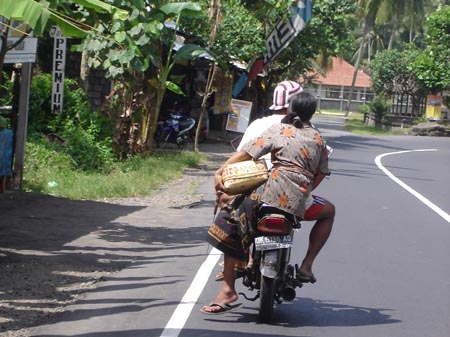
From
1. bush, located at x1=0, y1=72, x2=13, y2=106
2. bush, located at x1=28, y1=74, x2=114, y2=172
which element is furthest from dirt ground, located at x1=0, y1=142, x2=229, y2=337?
bush, located at x1=0, y1=72, x2=13, y2=106

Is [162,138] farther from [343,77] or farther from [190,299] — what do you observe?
[343,77]

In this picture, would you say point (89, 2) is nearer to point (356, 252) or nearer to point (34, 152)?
point (356, 252)

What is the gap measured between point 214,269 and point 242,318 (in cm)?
201

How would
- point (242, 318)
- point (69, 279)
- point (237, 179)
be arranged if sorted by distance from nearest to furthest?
point (237, 179) < point (242, 318) < point (69, 279)

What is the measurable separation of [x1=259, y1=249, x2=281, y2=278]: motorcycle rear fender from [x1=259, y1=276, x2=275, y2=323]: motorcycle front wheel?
5 centimetres

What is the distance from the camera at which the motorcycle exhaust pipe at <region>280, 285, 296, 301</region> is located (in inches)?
282

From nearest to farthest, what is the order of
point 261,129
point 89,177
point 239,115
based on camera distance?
point 261,129 < point 89,177 < point 239,115

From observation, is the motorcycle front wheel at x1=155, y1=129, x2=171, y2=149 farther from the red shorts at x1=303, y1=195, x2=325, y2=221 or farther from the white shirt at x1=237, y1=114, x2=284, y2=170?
the red shorts at x1=303, y1=195, x2=325, y2=221

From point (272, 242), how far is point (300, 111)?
1.10 metres

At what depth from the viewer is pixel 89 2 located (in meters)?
7.73

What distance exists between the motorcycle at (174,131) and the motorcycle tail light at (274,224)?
19.2 metres

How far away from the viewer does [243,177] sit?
6953 millimetres

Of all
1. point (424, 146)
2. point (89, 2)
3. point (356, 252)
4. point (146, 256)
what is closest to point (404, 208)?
point (356, 252)

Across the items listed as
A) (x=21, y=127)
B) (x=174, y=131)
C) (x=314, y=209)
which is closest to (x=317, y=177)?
(x=314, y=209)
